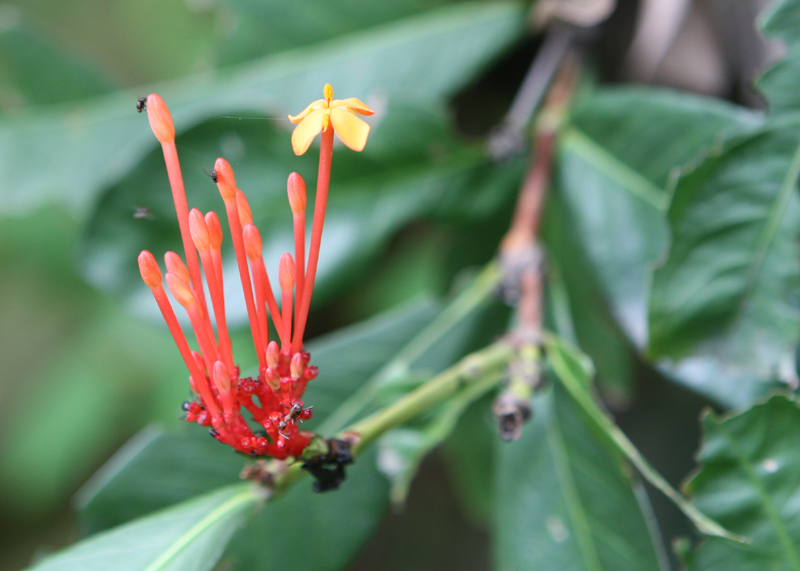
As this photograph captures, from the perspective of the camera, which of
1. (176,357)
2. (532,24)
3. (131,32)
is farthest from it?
(131,32)

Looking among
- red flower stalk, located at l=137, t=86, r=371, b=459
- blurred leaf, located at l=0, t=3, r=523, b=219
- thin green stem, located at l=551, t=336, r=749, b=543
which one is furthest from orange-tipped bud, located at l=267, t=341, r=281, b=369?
blurred leaf, located at l=0, t=3, r=523, b=219

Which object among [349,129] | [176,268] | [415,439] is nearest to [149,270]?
[176,268]

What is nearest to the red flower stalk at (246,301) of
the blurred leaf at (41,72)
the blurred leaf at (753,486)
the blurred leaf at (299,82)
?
the blurred leaf at (753,486)

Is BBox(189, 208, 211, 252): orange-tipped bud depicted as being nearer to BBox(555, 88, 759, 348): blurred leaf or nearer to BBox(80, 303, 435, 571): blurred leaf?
BBox(80, 303, 435, 571): blurred leaf

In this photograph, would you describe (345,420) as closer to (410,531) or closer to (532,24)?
(532,24)

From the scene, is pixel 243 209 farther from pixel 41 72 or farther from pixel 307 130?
pixel 41 72

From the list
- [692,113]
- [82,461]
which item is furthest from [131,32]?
[692,113]
